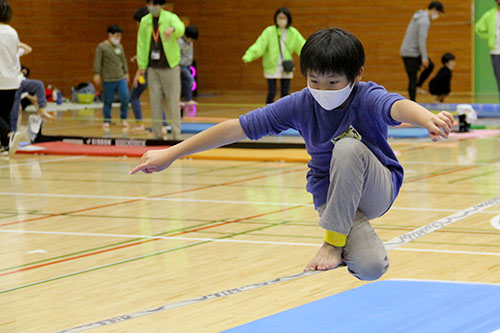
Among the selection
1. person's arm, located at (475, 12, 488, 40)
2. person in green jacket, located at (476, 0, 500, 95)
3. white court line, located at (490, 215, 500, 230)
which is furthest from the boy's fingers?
person's arm, located at (475, 12, 488, 40)

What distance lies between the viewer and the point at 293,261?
5.09 meters

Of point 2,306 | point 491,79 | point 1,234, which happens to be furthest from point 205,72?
point 2,306

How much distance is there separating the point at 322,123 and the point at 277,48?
32.4 feet

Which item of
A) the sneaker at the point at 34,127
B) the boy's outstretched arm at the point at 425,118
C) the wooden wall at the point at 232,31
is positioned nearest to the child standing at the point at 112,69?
the sneaker at the point at 34,127

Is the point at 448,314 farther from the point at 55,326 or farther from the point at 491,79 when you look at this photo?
the point at 491,79

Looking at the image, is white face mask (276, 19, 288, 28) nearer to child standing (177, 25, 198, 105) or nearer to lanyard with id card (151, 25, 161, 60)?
child standing (177, 25, 198, 105)

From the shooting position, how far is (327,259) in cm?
350

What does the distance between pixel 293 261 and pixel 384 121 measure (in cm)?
198

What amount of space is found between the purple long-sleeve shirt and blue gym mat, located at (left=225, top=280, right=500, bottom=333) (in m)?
0.65

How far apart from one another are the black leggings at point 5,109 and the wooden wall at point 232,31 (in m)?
9.76

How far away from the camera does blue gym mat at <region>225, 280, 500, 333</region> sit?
380cm

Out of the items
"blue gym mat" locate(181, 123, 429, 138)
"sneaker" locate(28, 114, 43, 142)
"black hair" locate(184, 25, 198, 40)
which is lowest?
"blue gym mat" locate(181, 123, 429, 138)

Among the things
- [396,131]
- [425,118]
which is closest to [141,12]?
[396,131]

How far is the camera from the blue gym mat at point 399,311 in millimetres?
3805
